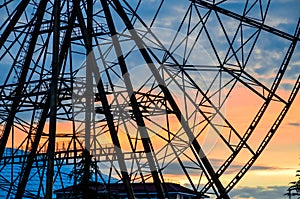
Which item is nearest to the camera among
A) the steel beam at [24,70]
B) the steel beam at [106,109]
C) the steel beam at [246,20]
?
the steel beam at [106,109]

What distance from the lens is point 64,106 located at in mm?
29609

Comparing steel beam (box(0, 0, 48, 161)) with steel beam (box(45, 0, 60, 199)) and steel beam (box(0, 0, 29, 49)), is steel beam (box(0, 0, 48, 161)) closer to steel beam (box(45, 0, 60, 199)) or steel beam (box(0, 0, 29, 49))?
steel beam (box(0, 0, 29, 49))

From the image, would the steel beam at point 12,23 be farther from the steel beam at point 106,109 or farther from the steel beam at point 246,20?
the steel beam at point 246,20

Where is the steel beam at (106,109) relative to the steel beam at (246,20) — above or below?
below

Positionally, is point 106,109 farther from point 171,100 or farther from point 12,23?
point 12,23

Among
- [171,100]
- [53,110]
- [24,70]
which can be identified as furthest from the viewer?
[171,100]

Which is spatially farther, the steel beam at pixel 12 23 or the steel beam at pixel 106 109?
the steel beam at pixel 12 23

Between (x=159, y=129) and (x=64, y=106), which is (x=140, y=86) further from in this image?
(x=64, y=106)

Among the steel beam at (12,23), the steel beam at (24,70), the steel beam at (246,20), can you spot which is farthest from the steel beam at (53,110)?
the steel beam at (246,20)

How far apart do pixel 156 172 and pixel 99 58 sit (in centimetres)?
624

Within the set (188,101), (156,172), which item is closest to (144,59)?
(188,101)

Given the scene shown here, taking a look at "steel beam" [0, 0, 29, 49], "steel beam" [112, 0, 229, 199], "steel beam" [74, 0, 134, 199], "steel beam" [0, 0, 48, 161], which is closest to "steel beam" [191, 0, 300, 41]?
"steel beam" [112, 0, 229, 199]

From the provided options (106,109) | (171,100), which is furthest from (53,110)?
(171,100)

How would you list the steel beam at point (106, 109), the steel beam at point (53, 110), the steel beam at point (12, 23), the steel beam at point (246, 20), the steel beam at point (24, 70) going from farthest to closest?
the steel beam at point (246, 20) → the steel beam at point (24, 70) → the steel beam at point (12, 23) → the steel beam at point (106, 109) → the steel beam at point (53, 110)
